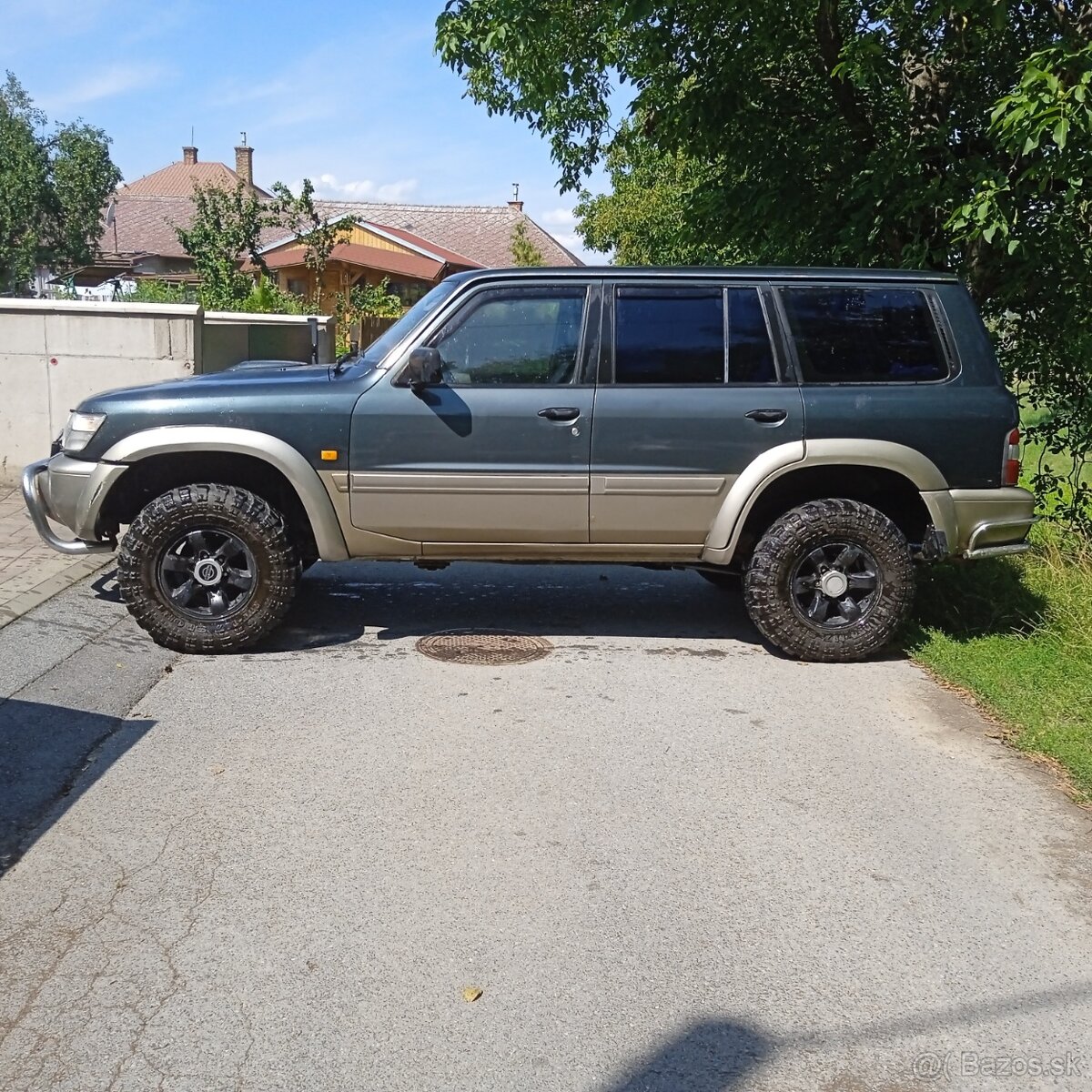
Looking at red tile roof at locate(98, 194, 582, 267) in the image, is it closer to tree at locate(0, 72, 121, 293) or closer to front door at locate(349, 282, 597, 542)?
tree at locate(0, 72, 121, 293)

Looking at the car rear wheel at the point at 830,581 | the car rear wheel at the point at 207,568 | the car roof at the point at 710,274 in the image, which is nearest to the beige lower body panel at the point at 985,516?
the car rear wheel at the point at 830,581

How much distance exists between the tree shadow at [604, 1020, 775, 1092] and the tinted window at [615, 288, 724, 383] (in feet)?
12.3

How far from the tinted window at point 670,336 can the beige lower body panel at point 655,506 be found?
1.74ft

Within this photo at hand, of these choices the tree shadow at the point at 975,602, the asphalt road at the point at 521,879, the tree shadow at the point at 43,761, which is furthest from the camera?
the tree shadow at the point at 975,602

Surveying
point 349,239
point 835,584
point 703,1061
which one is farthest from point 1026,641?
point 349,239

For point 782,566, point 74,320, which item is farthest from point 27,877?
point 74,320

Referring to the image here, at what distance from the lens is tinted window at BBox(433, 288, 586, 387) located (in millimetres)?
5996

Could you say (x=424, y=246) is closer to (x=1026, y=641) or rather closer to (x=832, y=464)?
(x=832, y=464)

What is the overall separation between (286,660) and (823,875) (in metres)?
3.19

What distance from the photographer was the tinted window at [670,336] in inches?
237

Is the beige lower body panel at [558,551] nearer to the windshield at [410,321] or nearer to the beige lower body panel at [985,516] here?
the windshield at [410,321]

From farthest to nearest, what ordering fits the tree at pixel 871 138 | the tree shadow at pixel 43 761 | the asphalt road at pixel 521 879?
the tree at pixel 871 138 < the tree shadow at pixel 43 761 < the asphalt road at pixel 521 879

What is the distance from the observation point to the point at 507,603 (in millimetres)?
7320

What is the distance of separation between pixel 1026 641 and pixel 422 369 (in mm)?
3558
